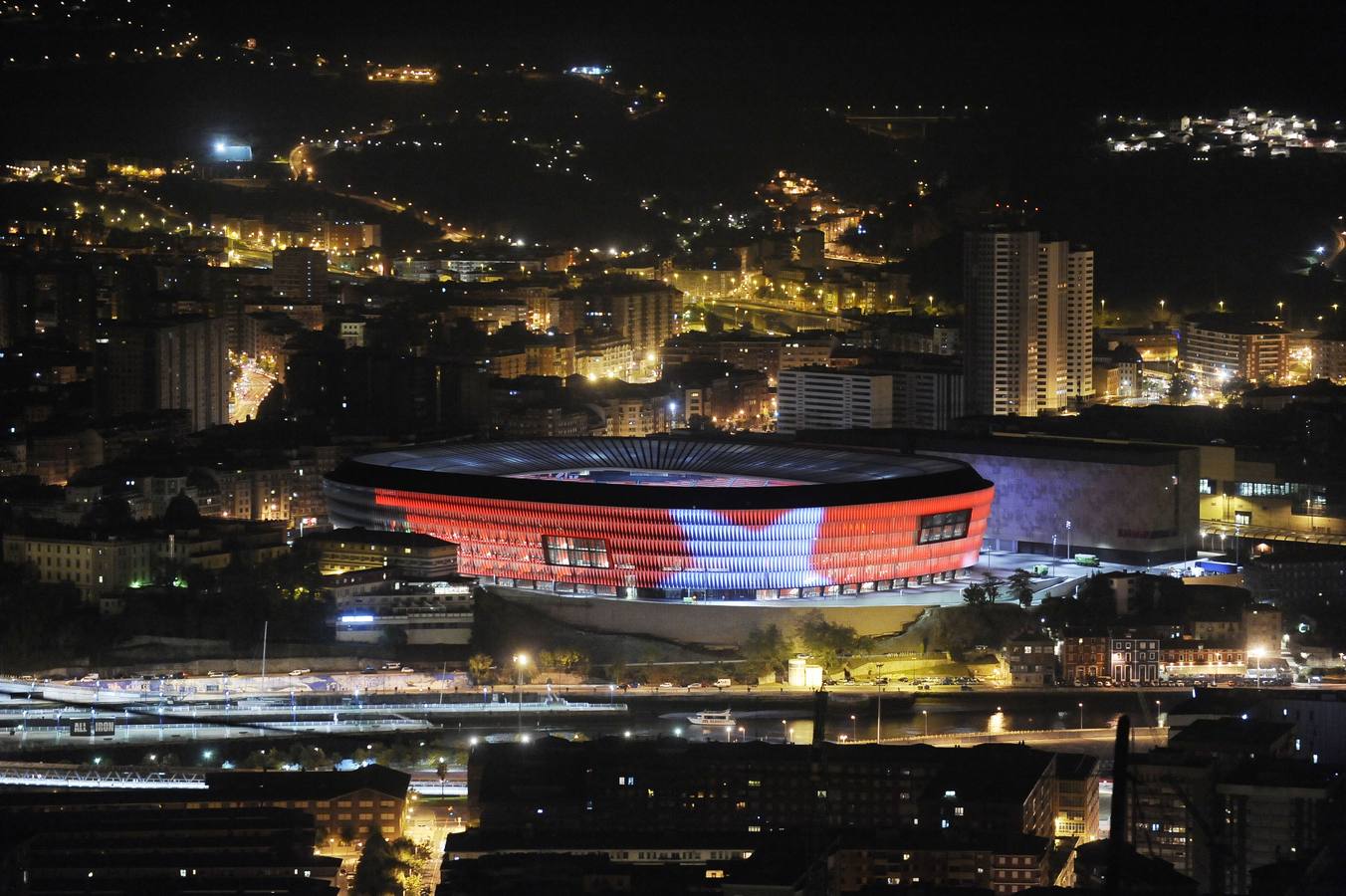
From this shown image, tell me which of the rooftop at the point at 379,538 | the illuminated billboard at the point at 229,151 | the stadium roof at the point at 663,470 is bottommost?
the rooftop at the point at 379,538

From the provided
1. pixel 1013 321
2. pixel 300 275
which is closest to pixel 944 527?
pixel 1013 321

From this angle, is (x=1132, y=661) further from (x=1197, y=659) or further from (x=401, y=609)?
(x=401, y=609)

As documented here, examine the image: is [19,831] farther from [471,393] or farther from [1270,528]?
[471,393]

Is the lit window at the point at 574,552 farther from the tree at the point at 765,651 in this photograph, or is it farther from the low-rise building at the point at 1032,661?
the low-rise building at the point at 1032,661

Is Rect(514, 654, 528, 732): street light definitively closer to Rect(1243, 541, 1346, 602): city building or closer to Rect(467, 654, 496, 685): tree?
Rect(467, 654, 496, 685): tree

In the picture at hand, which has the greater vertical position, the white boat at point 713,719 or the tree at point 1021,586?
the tree at point 1021,586

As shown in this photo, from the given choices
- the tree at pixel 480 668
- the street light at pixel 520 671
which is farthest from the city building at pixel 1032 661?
the tree at pixel 480 668
